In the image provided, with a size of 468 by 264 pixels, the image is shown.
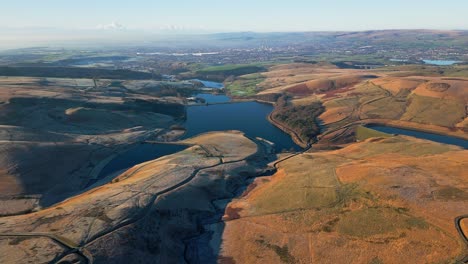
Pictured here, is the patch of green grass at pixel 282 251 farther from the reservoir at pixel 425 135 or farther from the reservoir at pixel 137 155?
the reservoir at pixel 425 135

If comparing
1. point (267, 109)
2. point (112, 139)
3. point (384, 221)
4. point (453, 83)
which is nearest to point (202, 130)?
point (112, 139)

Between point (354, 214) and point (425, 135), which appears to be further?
point (425, 135)

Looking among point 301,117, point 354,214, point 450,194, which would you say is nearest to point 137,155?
point 354,214

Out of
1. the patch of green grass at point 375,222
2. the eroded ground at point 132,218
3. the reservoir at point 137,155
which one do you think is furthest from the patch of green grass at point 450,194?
the reservoir at point 137,155

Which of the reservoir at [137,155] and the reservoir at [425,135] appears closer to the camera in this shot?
the reservoir at [137,155]

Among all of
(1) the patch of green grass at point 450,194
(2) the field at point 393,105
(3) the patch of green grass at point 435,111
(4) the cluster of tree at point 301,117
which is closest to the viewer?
(1) the patch of green grass at point 450,194

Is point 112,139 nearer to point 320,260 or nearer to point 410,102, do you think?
point 320,260

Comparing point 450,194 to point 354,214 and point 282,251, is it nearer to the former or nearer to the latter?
point 354,214

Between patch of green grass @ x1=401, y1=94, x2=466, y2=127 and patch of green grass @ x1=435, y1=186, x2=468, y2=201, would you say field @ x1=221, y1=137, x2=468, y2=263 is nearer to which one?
patch of green grass @ x1=435, y1=186, x2=468, y2=201
